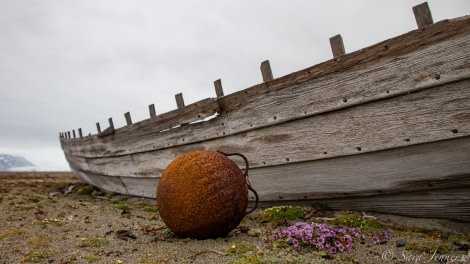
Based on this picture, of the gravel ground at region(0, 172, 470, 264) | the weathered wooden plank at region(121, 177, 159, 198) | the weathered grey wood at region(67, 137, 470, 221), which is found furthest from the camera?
the weathered wooden plank at region(121, 177, 159, 198)

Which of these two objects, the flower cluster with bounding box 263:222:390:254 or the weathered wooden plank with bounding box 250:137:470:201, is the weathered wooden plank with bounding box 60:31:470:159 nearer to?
the weathered wooden plank with bounding box 250:137:470:201

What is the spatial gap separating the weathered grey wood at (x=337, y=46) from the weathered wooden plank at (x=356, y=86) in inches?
13.7

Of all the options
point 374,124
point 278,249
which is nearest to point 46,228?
point 278,249

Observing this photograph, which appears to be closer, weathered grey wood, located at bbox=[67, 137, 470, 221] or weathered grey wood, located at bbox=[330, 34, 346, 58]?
weathered grey wood, located at bbox=[67, 137, 470, 221]

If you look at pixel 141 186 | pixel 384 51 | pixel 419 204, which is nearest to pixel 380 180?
pixel 419 204

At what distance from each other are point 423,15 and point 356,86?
1.12 metres

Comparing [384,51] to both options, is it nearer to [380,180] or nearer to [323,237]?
[380,180]

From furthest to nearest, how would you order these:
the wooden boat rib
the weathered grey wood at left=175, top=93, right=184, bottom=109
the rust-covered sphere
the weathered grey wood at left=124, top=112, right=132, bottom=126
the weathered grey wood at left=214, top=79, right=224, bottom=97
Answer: the weathered grey wood at left=124, top=112, right=132, bottom=126, the weathered grey wood at left=175, top=93, right=184, bottom=109, the weathered grey wood at left=214, top=79, right=224, bottom=97, the rust-covered sphere, the wooden boat rib

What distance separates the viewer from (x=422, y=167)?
3510 mm

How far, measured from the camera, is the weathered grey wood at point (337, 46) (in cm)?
410

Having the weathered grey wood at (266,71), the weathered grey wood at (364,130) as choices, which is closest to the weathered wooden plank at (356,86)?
the weathered grey wood at (364,130)

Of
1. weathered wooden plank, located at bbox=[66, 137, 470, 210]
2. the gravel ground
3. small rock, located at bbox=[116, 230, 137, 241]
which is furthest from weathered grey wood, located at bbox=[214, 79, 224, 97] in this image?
small rock, located at bbox=[116, 230, 137, 241]

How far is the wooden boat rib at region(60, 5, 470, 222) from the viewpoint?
3260mm

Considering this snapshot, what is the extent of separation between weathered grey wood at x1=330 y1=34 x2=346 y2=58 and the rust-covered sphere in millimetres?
2289
